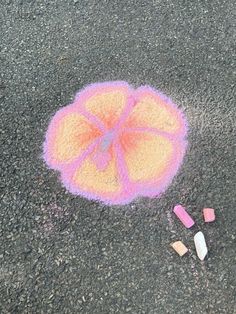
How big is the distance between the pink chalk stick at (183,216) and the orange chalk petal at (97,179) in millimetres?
374

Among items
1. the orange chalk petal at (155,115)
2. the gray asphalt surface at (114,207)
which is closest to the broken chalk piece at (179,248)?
the gray asphalt surface at (114,207)

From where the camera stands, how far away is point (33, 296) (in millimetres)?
2809

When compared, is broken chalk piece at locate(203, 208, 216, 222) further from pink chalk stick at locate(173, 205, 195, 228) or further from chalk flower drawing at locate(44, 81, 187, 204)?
chalk flower drawing at locate(44, 81, 187, 204)

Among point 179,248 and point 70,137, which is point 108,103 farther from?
point 179,248

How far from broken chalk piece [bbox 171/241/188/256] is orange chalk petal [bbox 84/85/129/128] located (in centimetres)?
93

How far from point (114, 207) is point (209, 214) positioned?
55 cm

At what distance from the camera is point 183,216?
3008 mm

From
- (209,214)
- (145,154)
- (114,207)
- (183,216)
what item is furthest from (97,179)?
(209,214)

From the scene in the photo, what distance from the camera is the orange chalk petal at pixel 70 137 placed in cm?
335

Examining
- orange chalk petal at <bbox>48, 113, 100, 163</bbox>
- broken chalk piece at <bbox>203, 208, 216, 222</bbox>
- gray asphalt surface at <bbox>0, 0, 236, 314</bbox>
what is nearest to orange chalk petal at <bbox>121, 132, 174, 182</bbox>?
gray asphalt surface at <bbox>0, 0, 236, 314</bbox>

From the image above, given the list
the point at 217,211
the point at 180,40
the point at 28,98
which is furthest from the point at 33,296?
the point at 180,40

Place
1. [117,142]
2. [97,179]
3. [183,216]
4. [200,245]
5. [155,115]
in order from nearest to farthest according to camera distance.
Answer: [200,245]
[183,216]
[97,179]
[117,142]
[155,115]

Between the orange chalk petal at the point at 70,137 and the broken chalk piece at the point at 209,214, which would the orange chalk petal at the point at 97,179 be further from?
the broken chalk piece at the point at 209,214

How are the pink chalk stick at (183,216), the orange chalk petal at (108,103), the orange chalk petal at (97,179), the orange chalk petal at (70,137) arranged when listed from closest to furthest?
the pink chalk stick at (183,216)
the orange chalk petal at (97,179)
the orange chalk petal at (70,137)
the orange chalk petal at (108,103)
